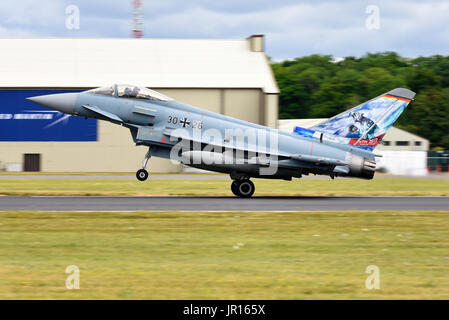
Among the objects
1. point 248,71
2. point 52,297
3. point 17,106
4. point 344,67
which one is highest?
point 344,67

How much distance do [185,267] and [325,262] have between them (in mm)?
2450

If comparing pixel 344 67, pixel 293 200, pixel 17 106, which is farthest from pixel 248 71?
pixel 344 67

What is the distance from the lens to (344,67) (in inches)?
5079

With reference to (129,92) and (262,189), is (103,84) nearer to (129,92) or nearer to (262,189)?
(262,189)

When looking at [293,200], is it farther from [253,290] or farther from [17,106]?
[17,106]

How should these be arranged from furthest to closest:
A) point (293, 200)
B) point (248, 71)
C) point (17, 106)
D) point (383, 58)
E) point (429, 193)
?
point (383, 58) < point (248, 71) < point (17, 106) < point (429, 193) < point (293, 200)

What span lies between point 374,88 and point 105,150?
62958 mm

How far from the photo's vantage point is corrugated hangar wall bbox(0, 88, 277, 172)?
4878 cm

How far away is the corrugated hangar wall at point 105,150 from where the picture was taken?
48.8 m

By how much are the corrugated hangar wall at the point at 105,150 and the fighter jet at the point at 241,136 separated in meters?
26.4

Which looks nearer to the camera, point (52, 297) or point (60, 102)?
point (52, 297)

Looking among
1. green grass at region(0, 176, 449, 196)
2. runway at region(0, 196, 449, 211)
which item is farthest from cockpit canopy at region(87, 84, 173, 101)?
green grass at region(0, 176, 449, 196)

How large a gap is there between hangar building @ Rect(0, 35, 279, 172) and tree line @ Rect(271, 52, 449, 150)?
39789 millimetres

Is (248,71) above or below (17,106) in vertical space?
above
